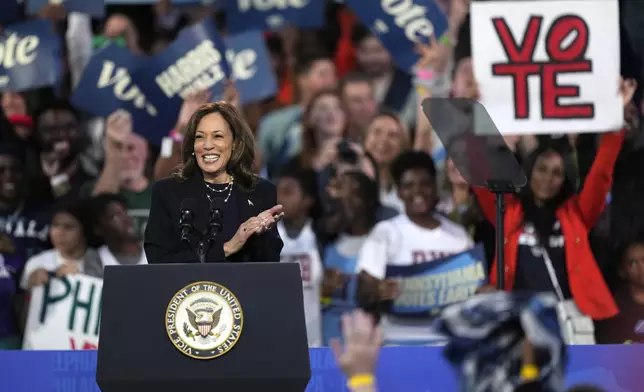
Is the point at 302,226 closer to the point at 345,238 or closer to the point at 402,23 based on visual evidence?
the point at 345,238

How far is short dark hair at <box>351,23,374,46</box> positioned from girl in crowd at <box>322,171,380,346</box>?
0.89 m

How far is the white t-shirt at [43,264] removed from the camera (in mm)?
6332

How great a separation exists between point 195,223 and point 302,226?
280cm

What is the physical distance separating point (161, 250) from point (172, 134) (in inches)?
118

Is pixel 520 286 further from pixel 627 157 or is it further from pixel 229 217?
pixel 229 217

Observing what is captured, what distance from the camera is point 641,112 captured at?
617cm

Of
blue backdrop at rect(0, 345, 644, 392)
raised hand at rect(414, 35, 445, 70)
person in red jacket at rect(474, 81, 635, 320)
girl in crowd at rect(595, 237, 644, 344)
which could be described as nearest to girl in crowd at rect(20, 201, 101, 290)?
raised hand at rect(414, 35, 445, 70)

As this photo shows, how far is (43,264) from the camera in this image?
20.8ft

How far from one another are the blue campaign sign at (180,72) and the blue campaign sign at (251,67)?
0.44ft

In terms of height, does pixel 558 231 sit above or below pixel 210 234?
above

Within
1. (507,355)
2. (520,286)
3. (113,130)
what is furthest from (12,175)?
(507,355)

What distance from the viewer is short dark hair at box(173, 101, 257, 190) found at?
3561mm

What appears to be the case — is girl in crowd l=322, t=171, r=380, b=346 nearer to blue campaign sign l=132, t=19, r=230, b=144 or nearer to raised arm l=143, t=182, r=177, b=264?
blue campaign sign l=132, t=19, r=230, b=144

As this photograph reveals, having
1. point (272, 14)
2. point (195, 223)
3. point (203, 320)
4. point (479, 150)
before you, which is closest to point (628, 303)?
point (479, 150)
